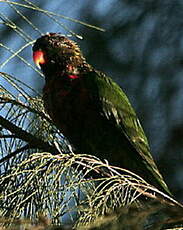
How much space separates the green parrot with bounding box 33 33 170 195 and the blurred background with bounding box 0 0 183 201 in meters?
0.38

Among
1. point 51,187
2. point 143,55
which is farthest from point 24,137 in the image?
point 143,55

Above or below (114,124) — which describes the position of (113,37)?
above

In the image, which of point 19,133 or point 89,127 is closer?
point 19,133

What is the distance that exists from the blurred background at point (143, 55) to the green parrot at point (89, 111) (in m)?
0.38

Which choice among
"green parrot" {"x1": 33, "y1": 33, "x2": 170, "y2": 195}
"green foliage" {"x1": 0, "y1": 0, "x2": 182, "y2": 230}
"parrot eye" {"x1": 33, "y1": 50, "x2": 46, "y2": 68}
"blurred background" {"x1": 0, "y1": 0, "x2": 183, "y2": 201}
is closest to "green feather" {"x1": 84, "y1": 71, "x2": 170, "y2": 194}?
"green parrot" {"x1": 33, "y1": 33, "x2": 170, "y2": 195}

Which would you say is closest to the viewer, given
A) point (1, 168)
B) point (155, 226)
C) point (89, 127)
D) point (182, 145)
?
point (155, 226)

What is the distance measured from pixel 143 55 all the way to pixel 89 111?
945 mm

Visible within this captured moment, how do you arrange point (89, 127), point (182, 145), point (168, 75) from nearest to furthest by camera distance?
point (89, 127) < point (182, 145) < point (168, 75)

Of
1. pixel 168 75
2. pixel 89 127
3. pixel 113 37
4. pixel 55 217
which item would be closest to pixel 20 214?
pixel 55 217

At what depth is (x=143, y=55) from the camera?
→ 2.78m

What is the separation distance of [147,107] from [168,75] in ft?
0.58

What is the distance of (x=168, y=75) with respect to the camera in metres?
2.63

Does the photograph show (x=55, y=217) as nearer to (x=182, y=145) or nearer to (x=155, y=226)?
(x=155, y=226)

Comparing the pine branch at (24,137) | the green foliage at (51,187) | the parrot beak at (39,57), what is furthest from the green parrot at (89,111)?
the pine branch at (24,137)
